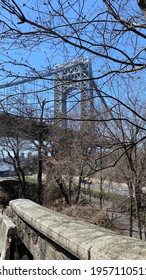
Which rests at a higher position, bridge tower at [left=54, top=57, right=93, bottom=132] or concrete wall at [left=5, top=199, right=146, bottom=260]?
bridge tower at [left=54, top=57, right=93, bottom=132]

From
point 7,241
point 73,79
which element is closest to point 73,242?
point 7,241

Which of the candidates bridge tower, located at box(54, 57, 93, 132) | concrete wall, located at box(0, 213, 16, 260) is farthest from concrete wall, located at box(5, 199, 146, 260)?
bridge tower, located at box(54, 57, 93, 132)

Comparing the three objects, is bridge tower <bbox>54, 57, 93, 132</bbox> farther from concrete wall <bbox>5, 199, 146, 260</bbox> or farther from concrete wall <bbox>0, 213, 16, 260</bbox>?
concrete wall <bbox>0, 213, 16, 260</bbox>

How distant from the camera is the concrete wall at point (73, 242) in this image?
6.03ft

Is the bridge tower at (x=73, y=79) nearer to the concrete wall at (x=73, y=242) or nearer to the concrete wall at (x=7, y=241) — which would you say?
the concrete wall at (x=73, y=242)

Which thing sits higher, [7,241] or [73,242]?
[73,242]

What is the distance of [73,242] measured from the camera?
2.14m

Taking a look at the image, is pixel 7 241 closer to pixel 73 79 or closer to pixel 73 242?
pixel 73 242

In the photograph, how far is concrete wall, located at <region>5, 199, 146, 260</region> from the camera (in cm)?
184

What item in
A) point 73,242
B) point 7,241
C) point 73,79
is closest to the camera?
point 73,242

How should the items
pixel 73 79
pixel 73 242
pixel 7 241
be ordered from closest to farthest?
pixel 73 242
pixel 7 241
pixel 73 79
